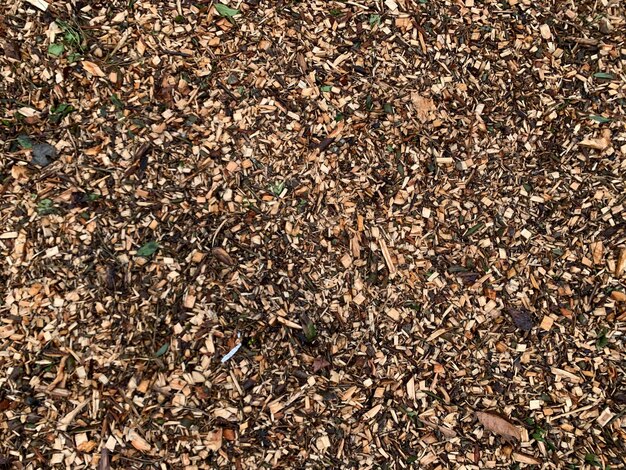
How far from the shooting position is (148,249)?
7.73 ft

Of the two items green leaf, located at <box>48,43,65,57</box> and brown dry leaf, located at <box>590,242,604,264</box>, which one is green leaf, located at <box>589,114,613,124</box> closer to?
brown dry leaf, located at <box>590,242,604,264</box>

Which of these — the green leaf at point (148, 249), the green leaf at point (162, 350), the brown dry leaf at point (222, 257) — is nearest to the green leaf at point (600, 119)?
the brown dry leaf at point (222, 257)

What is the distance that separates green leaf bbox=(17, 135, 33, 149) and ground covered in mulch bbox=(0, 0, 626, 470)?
0.02 meters

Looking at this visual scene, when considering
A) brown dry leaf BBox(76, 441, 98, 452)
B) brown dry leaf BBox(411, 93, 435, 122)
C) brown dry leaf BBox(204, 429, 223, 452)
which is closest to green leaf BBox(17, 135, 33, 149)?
brown dry leaf BBox(76, 441, 98, 452)

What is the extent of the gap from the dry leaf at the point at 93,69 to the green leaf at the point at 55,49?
12 centimetres

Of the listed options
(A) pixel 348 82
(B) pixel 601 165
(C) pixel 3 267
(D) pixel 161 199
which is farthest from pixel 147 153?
(B) pixel 601 165

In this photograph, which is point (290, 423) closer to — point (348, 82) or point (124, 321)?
point (124, 321)

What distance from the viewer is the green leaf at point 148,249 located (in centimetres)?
235

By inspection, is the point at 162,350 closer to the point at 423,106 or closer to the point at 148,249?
the point at 148,249

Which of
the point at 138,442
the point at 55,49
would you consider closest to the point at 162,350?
the point at 138,442

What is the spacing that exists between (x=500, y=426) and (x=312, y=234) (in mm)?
1136

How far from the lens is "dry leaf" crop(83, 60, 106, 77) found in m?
2.50

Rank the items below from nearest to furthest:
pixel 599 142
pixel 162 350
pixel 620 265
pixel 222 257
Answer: pixel 162 350 < pixel 222 257 < pixel 620 265 < pixel 599 142

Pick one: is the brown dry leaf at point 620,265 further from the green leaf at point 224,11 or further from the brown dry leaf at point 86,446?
the brown dry leaf at point 86,446
